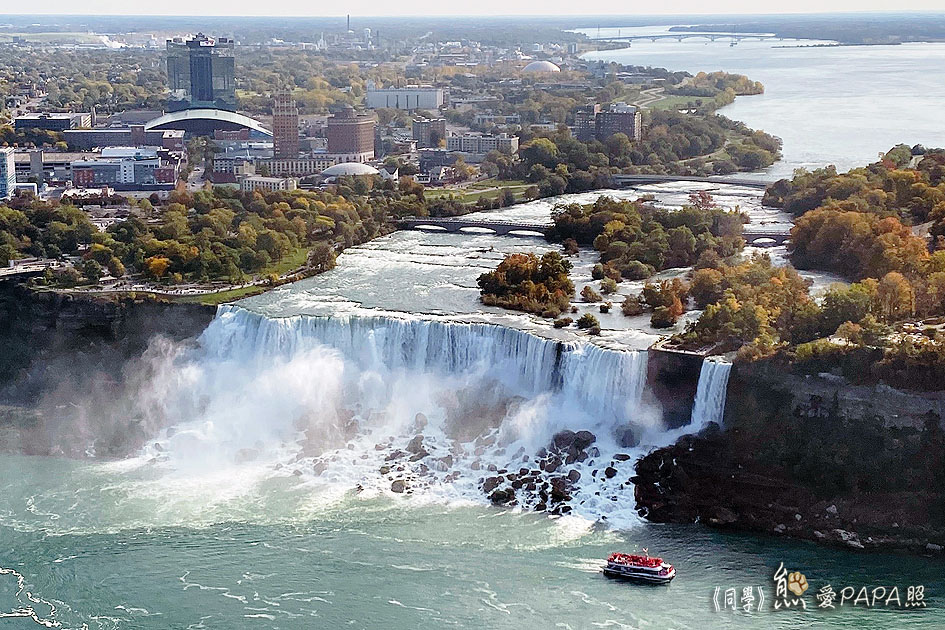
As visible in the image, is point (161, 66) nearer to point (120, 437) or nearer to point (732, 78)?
point (732, 78)

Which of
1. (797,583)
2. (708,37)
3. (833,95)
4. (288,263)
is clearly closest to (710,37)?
(708,37)

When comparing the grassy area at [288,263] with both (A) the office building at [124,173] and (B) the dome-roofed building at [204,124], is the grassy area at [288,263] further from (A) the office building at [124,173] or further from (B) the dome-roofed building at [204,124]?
(B) the dome-roofed building at [204,124]

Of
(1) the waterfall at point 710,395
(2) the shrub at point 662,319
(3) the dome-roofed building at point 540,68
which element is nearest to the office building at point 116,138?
(2) the shrub at point 662,319

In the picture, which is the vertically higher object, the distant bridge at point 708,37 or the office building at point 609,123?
the distant bridge at point 708,37

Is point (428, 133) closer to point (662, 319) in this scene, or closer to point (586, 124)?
point (586, 124)

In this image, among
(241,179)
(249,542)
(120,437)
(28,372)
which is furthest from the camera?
(241,179)

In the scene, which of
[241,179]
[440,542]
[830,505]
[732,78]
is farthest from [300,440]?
[732,78]
